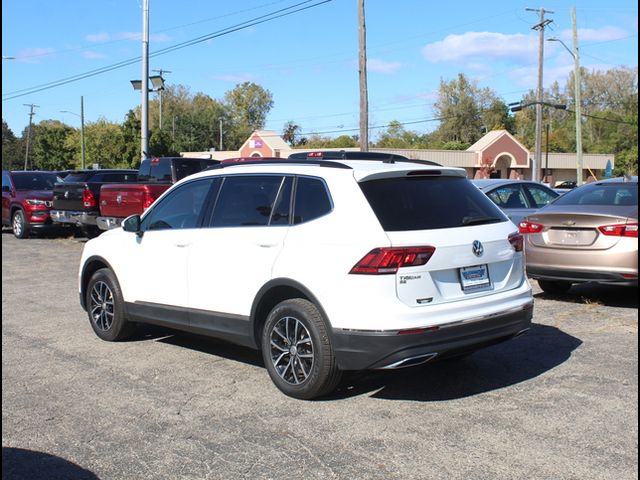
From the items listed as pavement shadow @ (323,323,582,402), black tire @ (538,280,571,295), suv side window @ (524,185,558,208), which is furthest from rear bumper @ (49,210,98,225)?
pavement shadow @ (323,323,582,402)

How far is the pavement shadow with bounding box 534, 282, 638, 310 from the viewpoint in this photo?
8.98m

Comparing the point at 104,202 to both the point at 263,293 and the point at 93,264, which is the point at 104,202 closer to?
the point at 93,264

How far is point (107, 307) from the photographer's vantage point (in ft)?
23.7

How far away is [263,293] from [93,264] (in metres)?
2.81

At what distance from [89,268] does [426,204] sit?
399 cm

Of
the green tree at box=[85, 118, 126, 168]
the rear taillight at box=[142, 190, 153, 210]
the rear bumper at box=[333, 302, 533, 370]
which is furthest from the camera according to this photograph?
the green tree at box=[85, 118, 126, 168]

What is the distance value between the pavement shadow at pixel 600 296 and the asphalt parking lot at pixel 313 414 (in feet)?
5.33

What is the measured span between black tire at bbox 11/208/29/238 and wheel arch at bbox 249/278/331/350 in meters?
15.1

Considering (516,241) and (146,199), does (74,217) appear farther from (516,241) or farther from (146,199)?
(516,241)

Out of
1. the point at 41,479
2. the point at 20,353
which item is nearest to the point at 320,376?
the point at 41,479

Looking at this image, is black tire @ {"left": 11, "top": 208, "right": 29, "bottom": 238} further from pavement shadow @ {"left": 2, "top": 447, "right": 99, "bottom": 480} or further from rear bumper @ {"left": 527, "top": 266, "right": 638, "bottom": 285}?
pavement shadow @ {"left": 2, "top": 447, "right": 99, "bottom": 480}

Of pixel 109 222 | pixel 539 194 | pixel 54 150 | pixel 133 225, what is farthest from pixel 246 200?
pixel 54 150

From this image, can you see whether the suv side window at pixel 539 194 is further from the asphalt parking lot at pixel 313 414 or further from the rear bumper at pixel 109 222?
the rear bumper at pixel 109 222

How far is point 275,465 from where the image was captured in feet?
13.4
